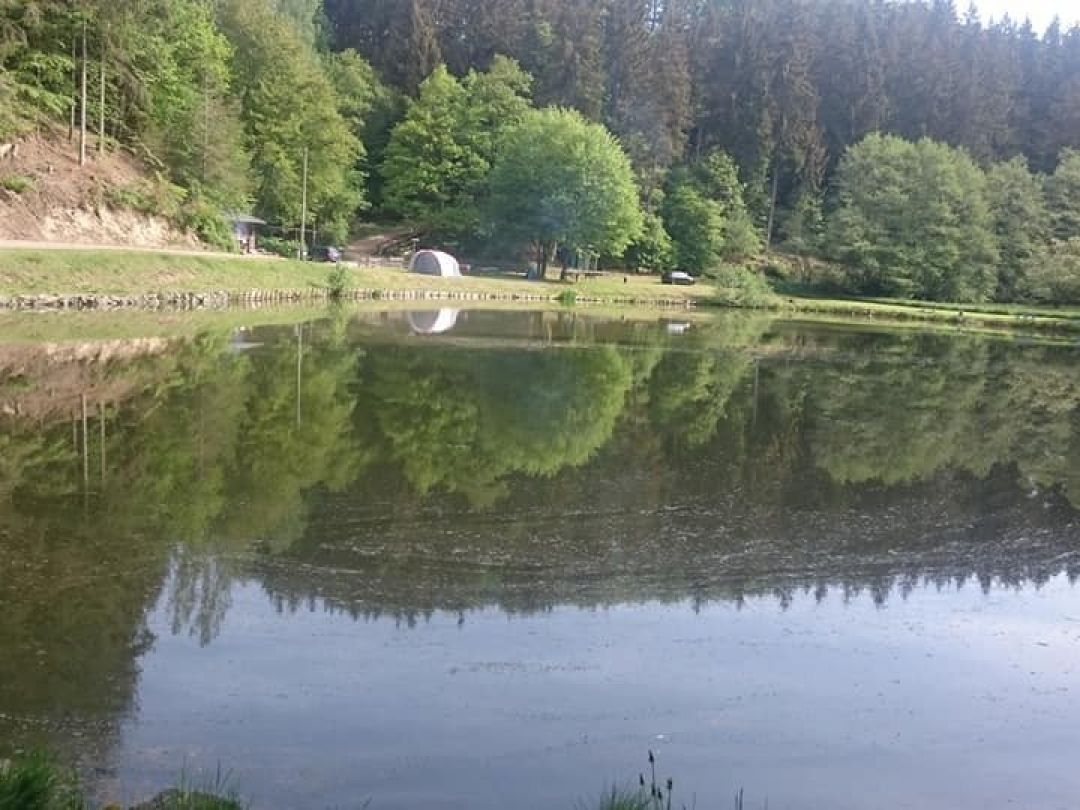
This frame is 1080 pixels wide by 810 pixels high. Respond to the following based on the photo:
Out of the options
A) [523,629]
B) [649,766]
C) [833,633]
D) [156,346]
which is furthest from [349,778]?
[156,346]

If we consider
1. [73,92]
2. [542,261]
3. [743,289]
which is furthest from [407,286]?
[743,289]

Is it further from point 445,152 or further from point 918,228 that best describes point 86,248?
point 918,228

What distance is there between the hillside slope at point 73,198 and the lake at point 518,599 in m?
25.4

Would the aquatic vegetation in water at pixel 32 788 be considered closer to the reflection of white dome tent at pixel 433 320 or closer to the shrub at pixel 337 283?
the reflection of white dome tent at pixel 433 320

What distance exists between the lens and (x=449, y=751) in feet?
22.9

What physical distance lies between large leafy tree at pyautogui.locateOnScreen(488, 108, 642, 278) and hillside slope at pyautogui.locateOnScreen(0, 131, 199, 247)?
87.7 feet

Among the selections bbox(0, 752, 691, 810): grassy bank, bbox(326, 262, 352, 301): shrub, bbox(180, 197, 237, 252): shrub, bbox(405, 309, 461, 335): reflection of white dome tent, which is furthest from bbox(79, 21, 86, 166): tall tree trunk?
bbox(0, 752, 691, 810): grassy bank

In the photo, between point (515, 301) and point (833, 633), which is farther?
point (515, 301)

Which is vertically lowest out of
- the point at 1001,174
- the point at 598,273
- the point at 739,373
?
the point at 739,373

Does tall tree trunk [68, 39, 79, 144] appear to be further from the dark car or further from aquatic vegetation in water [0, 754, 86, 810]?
aquatic vegetation in water [0, 754, 86, 810]

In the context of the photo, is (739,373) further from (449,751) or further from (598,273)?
(598,273)

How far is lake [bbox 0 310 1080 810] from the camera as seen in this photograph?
23.0 feet

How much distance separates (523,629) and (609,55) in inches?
3555

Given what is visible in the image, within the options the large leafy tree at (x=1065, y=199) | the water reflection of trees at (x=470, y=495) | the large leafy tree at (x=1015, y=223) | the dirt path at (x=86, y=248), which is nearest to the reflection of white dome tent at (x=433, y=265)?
the dirt path at (x=86, y=248)
